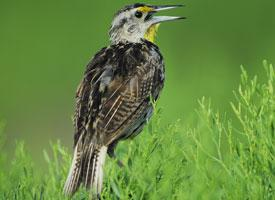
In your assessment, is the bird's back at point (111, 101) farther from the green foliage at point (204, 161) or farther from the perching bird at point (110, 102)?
the green foliage at point (204, 161)

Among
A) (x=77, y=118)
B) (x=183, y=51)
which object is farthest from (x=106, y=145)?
(x=183, y=51)

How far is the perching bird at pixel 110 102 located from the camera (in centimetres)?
701

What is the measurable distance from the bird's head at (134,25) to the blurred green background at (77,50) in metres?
3.12

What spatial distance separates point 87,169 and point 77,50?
879cm

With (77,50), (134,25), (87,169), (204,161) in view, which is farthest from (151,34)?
(77,50)

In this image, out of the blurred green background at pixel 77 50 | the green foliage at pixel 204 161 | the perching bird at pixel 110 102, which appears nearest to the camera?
the green foliage at pixel 204 161

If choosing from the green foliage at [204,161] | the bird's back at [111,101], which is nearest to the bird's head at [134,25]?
the bird's back at [111,101]

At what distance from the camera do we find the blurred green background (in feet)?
43.4

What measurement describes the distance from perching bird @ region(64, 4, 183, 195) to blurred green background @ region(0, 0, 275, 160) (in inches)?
146

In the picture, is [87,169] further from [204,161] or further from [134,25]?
[134,25]

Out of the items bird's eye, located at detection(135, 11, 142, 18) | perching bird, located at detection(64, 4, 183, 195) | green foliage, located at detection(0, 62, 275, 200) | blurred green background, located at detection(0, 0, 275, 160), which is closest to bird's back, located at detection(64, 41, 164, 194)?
perching bird, located at detection(64, 4, 183, 195)

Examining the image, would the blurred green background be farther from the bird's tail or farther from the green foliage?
the green foliage

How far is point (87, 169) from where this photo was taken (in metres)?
6.91

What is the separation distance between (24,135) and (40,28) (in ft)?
11.3
